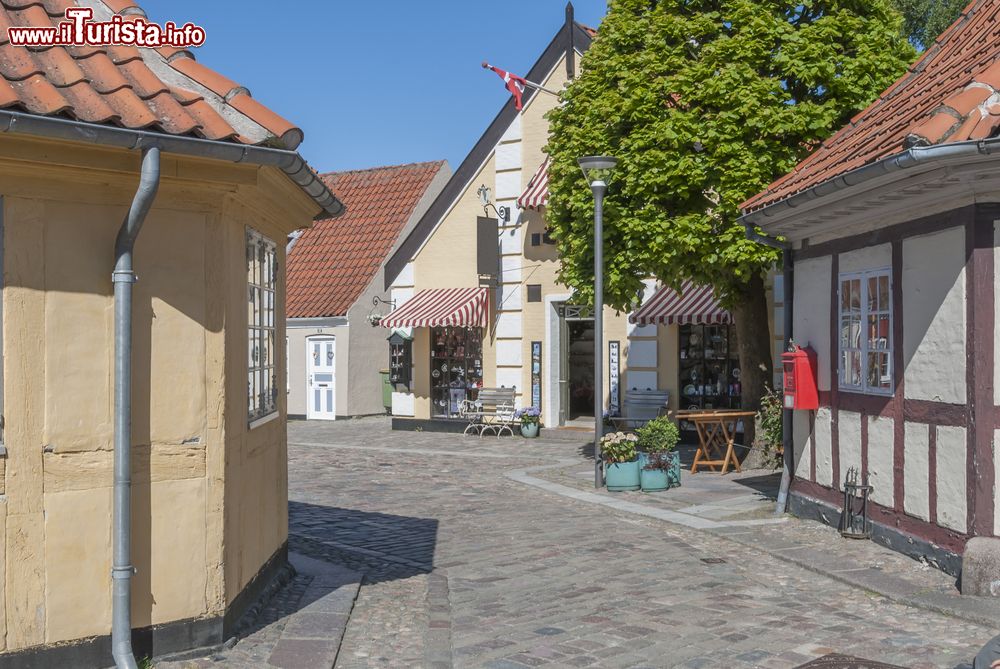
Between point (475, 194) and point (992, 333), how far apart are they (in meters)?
16.4

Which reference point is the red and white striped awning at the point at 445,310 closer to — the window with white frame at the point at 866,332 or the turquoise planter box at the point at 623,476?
the turquoise planter box at the point at 623,476

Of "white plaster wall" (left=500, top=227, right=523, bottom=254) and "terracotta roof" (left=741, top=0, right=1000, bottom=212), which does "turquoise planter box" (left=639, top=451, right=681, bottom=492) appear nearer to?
"terracotta roof" (left=741, top=0, right=1000, bottom=212)

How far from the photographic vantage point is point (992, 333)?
7.66 m

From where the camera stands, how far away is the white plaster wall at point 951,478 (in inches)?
313

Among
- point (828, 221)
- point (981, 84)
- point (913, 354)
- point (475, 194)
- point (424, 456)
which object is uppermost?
point (475, 194)

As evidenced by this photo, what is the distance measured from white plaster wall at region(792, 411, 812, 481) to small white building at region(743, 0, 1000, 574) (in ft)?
0.07

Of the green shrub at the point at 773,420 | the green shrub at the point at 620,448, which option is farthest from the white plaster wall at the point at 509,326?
the green shrub at the point at 620,448

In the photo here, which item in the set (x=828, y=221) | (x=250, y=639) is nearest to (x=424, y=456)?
(x=828, y=221)

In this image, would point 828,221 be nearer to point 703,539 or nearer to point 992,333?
point 992,333

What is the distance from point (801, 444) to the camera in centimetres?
1115

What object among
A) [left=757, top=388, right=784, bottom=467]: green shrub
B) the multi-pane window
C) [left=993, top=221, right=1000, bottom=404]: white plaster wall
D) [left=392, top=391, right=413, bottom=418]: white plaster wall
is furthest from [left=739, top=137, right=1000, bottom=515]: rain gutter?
[left=392, top=391, right=413, bottom=418]: white plaster wall

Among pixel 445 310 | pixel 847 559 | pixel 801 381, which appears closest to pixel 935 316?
pixel 847 559

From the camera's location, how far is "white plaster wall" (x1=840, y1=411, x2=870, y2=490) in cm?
979

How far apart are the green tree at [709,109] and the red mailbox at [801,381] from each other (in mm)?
2962
